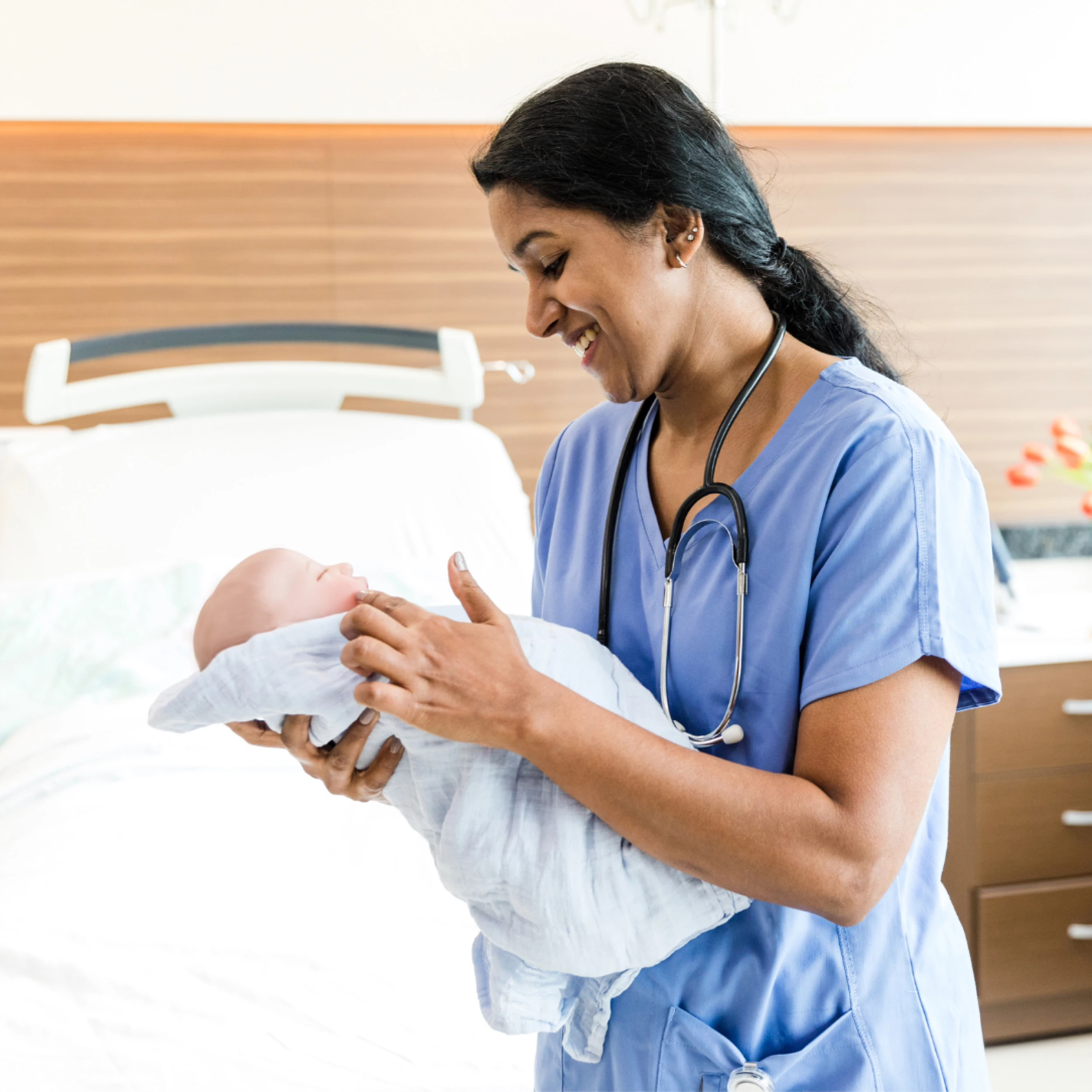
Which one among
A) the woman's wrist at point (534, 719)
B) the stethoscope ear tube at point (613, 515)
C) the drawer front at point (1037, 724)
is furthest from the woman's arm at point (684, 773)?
the drawer front at point (1037, 724)

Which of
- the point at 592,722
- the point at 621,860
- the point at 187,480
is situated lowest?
the point at 187,480

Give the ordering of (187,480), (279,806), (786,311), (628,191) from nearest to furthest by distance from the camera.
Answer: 1. (628,191)
2. (786,311)
3. (279,806)
4. (187,480)

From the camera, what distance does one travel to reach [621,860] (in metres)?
0.76

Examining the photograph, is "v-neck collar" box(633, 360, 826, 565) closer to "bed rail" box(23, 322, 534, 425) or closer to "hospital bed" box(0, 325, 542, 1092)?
"hospital bed" box(0, 325, 542, 1092)

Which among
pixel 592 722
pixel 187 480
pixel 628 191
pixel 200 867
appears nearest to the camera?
pixel 592 722

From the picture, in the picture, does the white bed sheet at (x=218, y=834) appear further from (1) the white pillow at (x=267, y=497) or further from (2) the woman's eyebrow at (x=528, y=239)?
(2) the woman's eyebrow at (x=528, y=239)

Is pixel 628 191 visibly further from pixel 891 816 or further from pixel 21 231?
pixel 21 231

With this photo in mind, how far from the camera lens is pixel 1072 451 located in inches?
89.9

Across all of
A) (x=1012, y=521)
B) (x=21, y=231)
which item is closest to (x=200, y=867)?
(x=21, y=231)

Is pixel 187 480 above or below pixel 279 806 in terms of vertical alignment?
above

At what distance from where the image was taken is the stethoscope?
802 mm

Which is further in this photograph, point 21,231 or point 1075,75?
point 1075,75

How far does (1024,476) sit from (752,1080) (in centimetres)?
186

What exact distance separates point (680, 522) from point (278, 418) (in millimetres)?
1628
